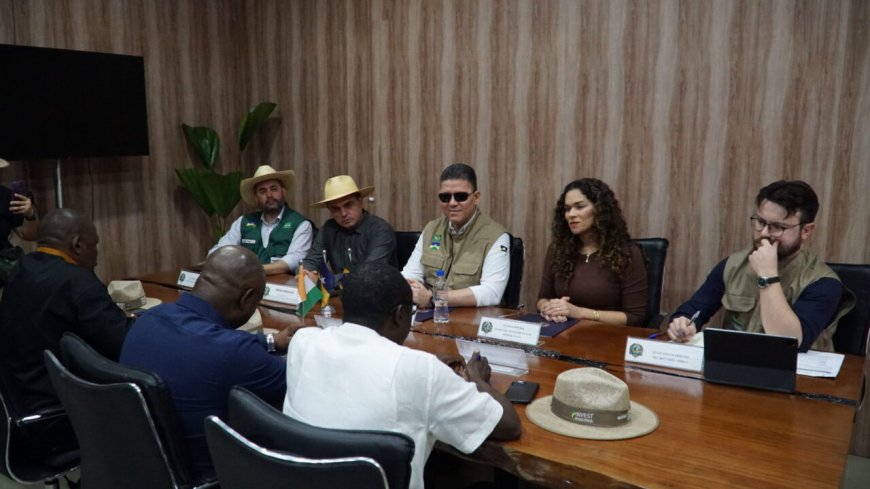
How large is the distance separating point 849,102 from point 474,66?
6.77 feet

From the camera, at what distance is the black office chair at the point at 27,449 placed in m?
2.12

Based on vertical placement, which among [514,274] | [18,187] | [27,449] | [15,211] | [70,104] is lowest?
[27,449]

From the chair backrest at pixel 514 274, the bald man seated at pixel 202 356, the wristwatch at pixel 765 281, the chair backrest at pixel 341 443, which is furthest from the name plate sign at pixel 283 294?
the wristwatch at pixel 765 281

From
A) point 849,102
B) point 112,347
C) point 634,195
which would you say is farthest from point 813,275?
point 112,347

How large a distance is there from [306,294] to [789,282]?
6.04ft

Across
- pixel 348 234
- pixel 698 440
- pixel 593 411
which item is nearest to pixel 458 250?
pixel 348 234

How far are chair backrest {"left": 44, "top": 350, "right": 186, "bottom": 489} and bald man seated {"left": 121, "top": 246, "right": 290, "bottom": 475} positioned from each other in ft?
0.33

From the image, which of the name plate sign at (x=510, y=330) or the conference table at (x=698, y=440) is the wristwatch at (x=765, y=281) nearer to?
the conference table at (x=698, y=440)

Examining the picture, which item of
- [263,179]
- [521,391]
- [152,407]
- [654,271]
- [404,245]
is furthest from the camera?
[263,179]

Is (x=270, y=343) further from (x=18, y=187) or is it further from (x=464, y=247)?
(x=18, y=187)

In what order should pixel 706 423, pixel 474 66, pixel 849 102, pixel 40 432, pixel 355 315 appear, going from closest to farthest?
pixel 355 315 < pixel 706 423 < pixel 40 432 < pixel 849 102 < pixel 474 66

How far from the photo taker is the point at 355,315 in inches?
62.2

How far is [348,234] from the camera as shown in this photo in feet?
12.7

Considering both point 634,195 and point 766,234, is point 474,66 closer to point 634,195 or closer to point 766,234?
point 634,195
